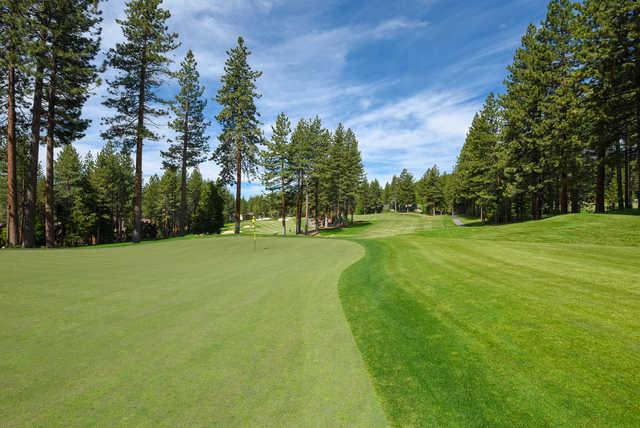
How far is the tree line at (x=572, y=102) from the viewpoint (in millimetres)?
21453

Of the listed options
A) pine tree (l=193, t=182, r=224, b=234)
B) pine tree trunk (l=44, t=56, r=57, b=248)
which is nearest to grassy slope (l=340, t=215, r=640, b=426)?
pine tree trunk (l=44, t=56, r=57, b=248)

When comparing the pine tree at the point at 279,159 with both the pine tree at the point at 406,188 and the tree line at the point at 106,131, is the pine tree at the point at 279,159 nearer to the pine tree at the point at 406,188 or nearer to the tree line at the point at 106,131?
the tree line at the point at 106,131

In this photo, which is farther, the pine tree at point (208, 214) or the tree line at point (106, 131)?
the pine tree at point (208, 214)

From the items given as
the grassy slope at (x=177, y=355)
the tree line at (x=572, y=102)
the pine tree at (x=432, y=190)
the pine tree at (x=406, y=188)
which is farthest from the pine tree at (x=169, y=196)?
the pine tree at (x=406, y=188)

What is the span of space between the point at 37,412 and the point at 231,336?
240 cm

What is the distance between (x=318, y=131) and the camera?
159 ft

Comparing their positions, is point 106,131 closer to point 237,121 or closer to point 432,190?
point 237,121

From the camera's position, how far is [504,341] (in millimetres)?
4379

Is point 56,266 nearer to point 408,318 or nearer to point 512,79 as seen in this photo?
point 408,318

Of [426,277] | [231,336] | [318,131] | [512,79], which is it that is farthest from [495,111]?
[231,336]

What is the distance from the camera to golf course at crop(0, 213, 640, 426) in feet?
9.63

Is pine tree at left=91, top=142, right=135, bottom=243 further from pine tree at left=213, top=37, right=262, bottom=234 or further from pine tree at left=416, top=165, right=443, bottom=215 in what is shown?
Answer: pine tree at left=416, top=165, right=443, bottom=215

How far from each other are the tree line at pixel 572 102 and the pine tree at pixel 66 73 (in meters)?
40.6

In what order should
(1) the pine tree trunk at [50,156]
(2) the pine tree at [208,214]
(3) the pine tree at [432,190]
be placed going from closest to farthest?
(1) the pine tree trunk at [50,156]
(2) the pine tree at [208,214]
(3) the pine tree at [432,190]
